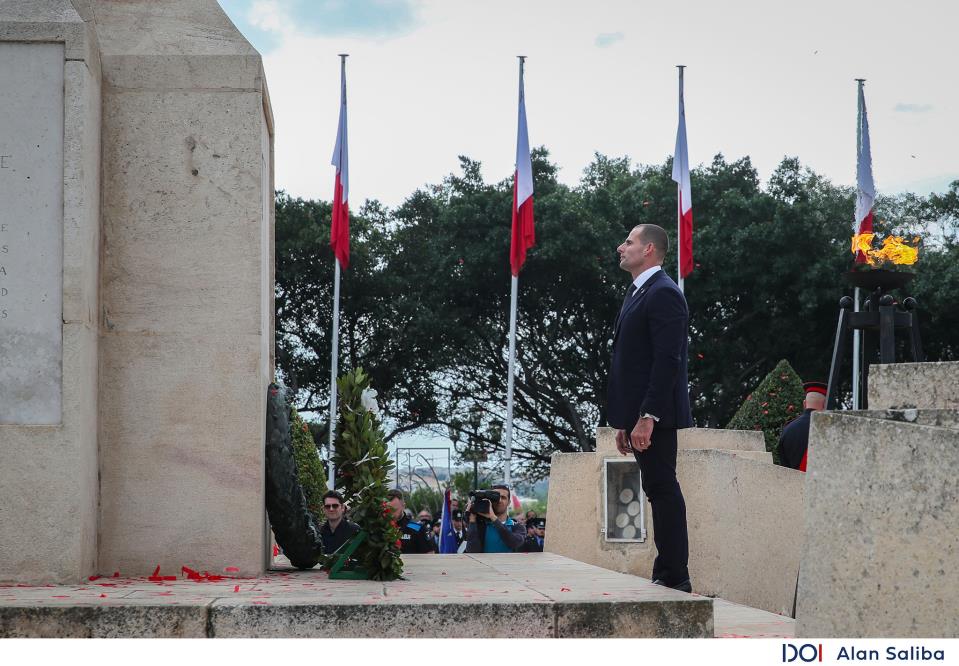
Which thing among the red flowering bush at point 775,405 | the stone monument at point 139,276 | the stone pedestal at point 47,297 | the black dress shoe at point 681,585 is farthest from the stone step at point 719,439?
the stone pedestal at point 47,297

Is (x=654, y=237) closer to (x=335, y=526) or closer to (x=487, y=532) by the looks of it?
(x=335, y=526)

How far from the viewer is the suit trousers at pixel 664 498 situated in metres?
5.09

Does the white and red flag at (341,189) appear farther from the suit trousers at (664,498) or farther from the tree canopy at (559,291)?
the suit trousers at (664,498)

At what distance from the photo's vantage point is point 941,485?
3277mm

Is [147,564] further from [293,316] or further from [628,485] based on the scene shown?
[293,316]

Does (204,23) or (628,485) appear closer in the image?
(204,23)

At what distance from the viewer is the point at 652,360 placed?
17.3 ft

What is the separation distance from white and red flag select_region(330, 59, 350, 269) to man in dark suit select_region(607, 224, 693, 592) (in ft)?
54.9

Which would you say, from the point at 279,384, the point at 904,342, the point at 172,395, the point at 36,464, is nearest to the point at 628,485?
the point at 279,384

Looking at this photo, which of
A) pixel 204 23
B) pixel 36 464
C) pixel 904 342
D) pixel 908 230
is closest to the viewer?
pixel 36 464

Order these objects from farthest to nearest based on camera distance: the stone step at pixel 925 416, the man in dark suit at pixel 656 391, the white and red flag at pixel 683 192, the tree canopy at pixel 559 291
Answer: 1. the tree canopy at pixel 559 291
2. the white and red flag at pixel 683 192
3. the man in dark suit at pixel 656 391
4. the stone step at pixel 925 416

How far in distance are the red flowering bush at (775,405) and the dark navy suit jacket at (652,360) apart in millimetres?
8875

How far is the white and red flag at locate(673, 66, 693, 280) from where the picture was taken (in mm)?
20578

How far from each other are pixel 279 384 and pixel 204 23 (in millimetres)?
2030
